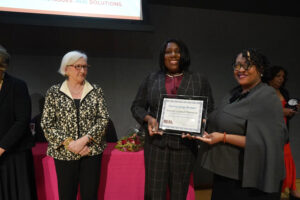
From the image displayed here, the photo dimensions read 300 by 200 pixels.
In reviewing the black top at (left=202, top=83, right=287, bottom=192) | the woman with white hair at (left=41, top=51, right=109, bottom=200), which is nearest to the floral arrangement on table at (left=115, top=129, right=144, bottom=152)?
the woman with white hair at (left=41, top=51, right=109, bottom=200)

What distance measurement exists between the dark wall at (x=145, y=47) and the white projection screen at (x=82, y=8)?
1.24ft

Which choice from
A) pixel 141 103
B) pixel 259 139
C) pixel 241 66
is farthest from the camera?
pixel 141 103

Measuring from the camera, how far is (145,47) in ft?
10.6

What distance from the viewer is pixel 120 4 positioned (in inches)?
108

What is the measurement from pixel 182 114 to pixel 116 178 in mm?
1158

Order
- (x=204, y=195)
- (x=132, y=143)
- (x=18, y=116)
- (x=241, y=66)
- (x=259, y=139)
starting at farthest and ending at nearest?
(x=204, y=195) < (x=132, y=143) < (x=18, y=116) < (x=241, y=66) < (x=259, y=139)

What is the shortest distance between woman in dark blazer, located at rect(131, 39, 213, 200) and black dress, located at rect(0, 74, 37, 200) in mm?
902

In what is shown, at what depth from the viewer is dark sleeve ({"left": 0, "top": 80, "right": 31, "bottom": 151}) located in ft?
5.54

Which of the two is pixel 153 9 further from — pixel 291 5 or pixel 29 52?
pixel 291 5

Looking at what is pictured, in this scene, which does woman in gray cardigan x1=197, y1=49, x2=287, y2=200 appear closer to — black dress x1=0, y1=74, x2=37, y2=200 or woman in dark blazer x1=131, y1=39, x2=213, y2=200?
woman in dark blazer x1=131, y1=39, x2=213, y2=200

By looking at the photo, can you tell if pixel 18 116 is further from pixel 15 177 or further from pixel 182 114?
pixel 182 114

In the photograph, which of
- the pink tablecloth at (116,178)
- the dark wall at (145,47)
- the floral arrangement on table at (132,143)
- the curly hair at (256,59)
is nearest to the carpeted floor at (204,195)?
the pink tablecloth at (116,178)

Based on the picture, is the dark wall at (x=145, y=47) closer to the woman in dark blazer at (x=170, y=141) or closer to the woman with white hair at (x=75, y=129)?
the woman with white hair at (x=75, y=129)

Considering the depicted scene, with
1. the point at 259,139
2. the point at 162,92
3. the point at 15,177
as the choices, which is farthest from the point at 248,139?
the point at 15,177
